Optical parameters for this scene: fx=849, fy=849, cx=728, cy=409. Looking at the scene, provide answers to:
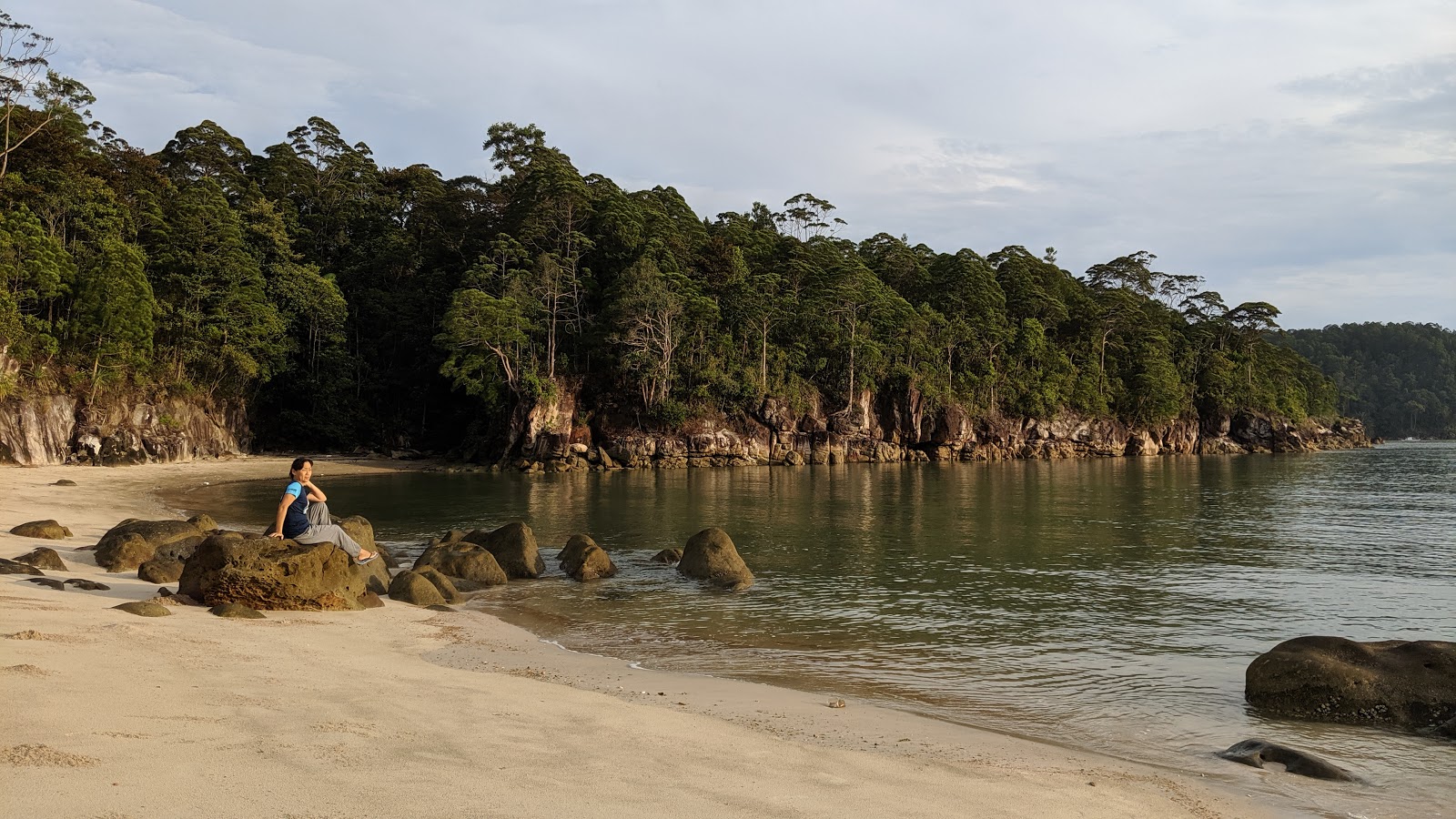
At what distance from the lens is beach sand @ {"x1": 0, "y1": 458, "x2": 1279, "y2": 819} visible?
15.1 ft

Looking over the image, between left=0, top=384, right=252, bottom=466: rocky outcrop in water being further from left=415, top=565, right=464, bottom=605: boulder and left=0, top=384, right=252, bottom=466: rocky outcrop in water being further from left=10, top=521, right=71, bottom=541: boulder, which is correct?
left=415, top=565, right=464, bottom=605: boulder

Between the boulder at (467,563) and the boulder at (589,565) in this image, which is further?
the boulder at (589,565)

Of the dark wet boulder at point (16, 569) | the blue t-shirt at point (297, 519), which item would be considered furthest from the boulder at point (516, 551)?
the dark wet boulder at point (16, 569)

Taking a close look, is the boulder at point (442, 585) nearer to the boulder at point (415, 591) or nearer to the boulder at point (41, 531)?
the boulder at point (415, 591)

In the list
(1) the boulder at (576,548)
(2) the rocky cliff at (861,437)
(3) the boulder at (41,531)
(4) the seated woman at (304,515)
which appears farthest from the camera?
(2) the rocky cliff at (861,437)

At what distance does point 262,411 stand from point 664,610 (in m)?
55.4

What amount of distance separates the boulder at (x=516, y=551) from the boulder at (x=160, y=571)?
538 centimetres

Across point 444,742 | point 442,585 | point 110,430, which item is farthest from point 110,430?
point 444,742

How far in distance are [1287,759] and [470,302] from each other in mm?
52227

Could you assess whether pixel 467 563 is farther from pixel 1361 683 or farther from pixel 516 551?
pixel 1361 683

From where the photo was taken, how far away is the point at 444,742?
5828 mm

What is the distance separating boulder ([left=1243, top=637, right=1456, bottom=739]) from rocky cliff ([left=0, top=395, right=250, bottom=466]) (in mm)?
47896

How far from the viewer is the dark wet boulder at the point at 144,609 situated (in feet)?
31.9

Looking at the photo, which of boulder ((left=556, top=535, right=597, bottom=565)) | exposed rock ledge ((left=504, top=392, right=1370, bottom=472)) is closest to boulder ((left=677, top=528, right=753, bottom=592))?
boulder ((left=556, top=535, right=597, bottom=565))
